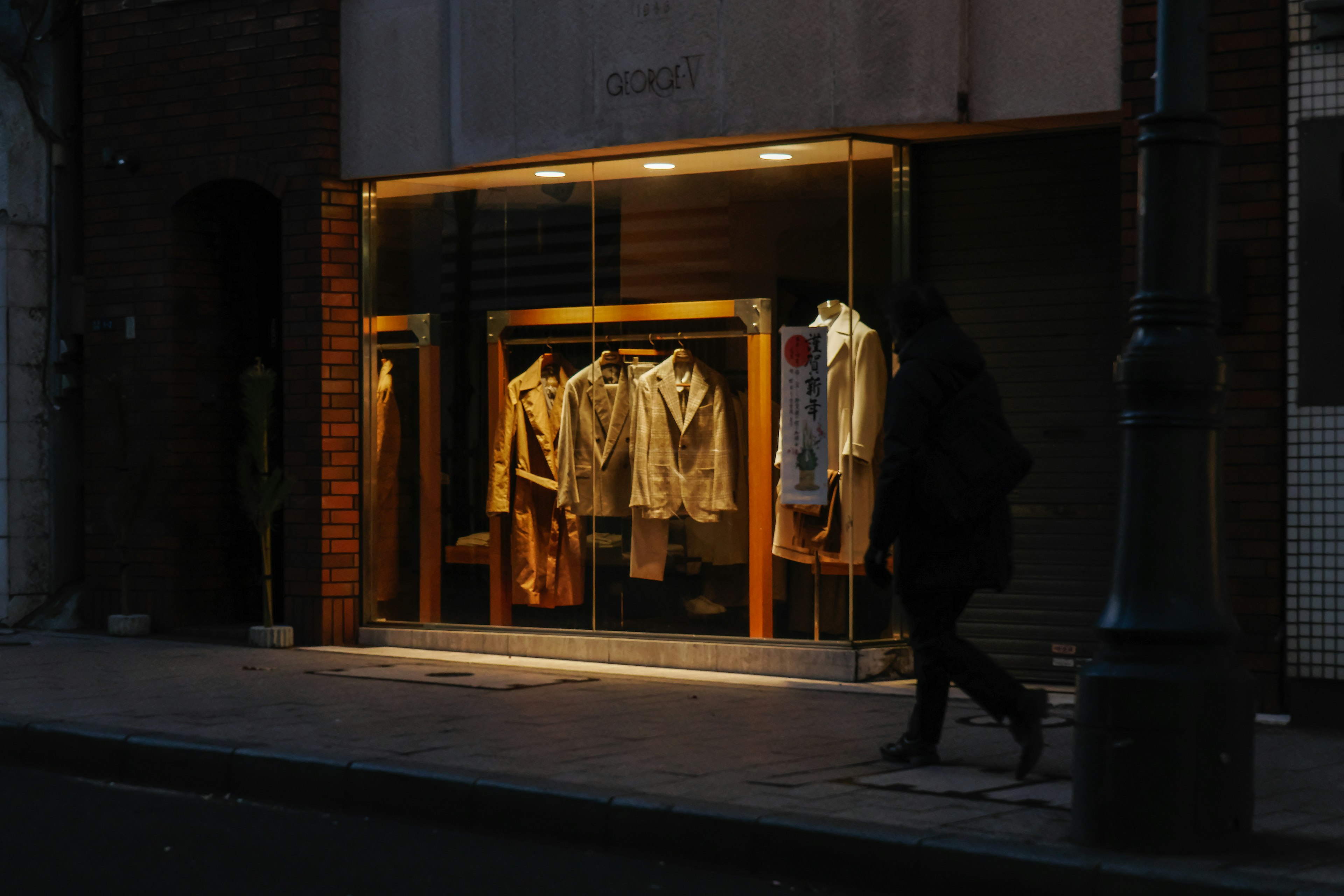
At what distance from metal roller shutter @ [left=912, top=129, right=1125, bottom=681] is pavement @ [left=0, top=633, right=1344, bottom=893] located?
0.62 m

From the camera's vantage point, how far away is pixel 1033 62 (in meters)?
9.37

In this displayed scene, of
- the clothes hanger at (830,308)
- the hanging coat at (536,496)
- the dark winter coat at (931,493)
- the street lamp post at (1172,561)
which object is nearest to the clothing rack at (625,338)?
the hanging coat at (536,496)

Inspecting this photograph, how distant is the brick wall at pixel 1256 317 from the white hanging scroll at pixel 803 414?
2.51 meters

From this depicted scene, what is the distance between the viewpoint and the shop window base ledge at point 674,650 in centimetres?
1000

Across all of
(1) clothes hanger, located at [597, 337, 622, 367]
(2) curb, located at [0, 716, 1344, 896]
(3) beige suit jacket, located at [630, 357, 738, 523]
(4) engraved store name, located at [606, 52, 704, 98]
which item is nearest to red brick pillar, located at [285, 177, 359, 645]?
(1) clothes hanger, located at [597, 337, 622, 367]

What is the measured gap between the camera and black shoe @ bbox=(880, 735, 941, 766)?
6914 mm

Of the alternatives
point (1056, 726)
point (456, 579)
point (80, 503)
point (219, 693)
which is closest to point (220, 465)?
point (80, 503)

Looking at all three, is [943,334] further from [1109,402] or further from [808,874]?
[1109,402]

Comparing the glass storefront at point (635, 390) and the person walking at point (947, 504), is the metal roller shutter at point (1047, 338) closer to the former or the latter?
the glass storefront at point (635, 390)

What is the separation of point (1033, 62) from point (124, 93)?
6906 millimetres

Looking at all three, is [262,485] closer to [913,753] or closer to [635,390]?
[635,390]

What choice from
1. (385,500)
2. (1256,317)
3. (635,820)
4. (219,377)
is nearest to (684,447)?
(385,500)

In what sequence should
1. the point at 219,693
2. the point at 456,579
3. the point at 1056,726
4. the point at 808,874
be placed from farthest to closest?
the point at 456,579, the point at 219,693, the point at 1056,726, the point at 808,874

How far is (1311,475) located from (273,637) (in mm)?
6904
